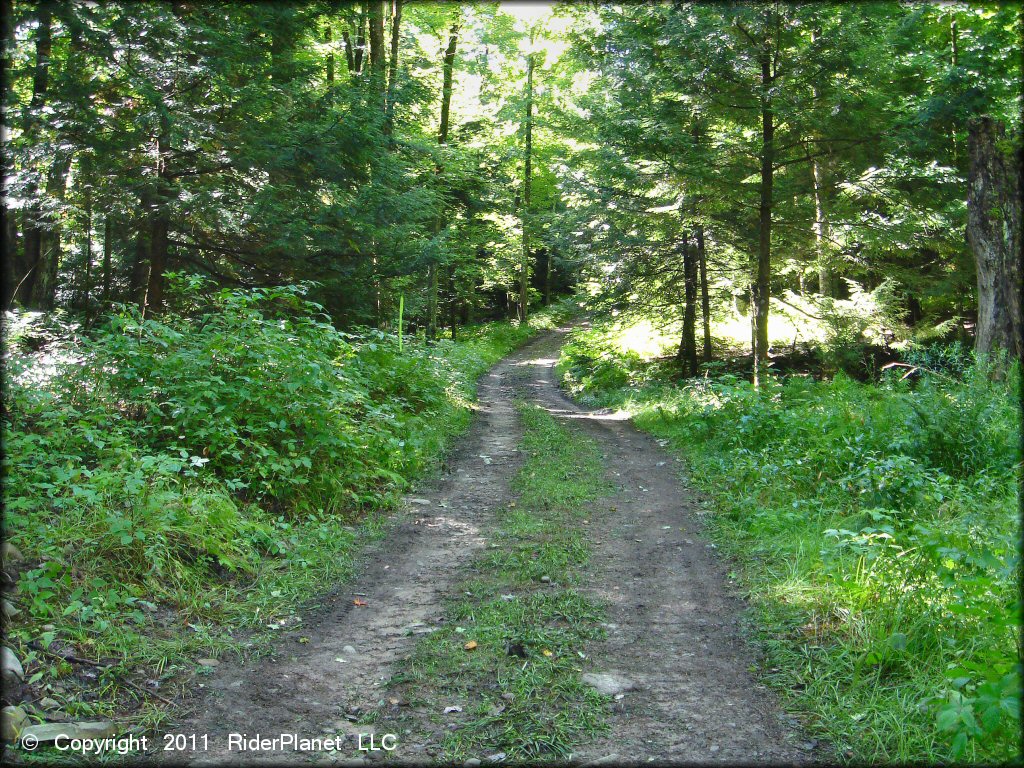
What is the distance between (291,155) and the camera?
10.0 meters

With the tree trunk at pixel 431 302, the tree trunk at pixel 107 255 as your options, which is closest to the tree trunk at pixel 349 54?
the tree trunk at pixel 431 302

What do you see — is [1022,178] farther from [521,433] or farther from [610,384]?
[610,384]

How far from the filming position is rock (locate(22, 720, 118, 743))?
284 centimetres

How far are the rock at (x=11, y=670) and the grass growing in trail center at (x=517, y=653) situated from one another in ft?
6.22

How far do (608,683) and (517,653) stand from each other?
60 cm

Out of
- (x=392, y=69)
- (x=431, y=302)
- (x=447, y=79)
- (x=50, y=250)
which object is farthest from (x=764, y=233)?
(x=447, y=79)

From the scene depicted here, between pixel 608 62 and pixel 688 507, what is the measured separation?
10985 millimetres

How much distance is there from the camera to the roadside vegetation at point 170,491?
3.71 meters

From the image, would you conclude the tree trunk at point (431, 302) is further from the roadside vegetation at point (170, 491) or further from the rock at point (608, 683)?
the rock at point (608, 683)

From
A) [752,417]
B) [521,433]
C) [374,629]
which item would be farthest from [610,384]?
[374,629]

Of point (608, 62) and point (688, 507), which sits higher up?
point (608, 62)

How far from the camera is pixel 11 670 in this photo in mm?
3148

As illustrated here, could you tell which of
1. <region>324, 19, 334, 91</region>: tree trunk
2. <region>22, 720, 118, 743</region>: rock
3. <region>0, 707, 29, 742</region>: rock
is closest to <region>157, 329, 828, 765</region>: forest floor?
<region>22, 720, 118, 743</region>: rock

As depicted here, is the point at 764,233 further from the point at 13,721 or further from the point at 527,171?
the point at 527,171
